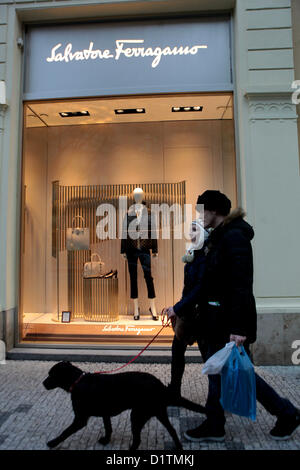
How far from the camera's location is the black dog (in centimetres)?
242

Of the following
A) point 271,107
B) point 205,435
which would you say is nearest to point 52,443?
point 205,435

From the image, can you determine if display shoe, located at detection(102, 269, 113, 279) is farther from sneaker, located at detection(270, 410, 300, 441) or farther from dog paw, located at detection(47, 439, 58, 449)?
sneaker, located at detection(270, 410, 300, 441)

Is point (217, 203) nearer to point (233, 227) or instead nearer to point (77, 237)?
point (233, 227)

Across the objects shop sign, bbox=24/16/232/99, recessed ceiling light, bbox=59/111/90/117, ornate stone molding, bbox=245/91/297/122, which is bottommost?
ornate stone molding, bbox=245/91/297/122

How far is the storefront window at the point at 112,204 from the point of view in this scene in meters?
6.02

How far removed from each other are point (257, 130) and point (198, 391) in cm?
334

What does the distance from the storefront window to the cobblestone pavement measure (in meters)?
1.93

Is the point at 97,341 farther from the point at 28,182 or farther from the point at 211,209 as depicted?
the point at 211,209

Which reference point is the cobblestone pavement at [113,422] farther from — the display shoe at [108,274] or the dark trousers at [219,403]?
the display shoe at [108,274]

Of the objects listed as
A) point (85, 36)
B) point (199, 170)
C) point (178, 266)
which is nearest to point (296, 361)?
point (178, 266)

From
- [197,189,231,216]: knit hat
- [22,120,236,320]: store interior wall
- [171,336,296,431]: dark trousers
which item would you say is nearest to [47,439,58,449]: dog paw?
[171,336,296,431]: dark trousers

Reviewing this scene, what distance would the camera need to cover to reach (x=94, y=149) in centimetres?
645

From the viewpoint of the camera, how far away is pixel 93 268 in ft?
20.7

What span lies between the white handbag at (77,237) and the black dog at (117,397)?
12.3ft
